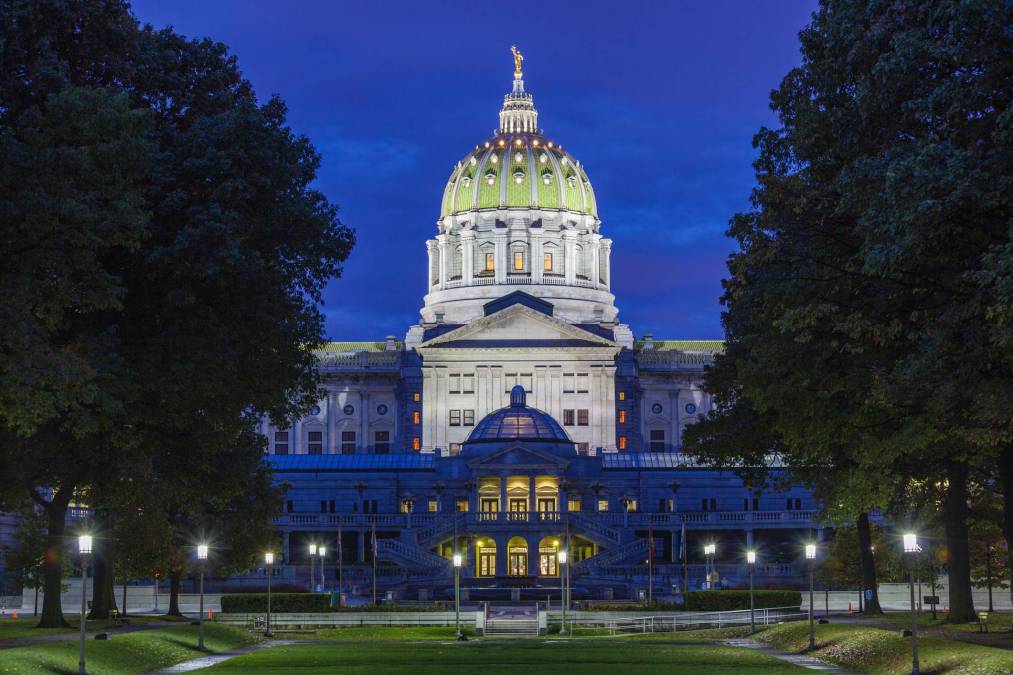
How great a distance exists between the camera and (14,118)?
1423 inches

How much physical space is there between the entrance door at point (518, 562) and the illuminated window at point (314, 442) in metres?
63.7

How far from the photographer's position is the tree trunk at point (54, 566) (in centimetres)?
5047

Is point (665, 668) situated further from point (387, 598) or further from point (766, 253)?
point (387, 598)

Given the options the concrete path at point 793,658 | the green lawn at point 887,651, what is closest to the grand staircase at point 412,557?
the concrete path at point 793,658

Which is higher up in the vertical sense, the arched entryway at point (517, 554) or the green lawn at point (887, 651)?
the arched entryway at point (517, 554)

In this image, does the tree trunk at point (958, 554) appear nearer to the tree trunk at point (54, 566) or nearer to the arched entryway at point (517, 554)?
Answer: the tree trunk at point (54, 566)

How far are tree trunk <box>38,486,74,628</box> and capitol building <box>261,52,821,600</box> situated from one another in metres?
38.1

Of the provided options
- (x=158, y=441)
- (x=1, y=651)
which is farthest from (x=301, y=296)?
(x=1, y=651)

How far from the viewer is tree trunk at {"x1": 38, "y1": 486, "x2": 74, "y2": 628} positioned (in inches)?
1987

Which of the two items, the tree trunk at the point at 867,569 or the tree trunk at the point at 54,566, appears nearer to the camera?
the tree trunk at the point at 54,566

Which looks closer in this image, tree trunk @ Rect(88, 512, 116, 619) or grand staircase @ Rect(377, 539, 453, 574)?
tree trunk @ Rect(88, 512, 116, 619)

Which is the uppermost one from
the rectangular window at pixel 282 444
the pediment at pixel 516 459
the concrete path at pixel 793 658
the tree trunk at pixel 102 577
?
the rectangular window at pixel 282 444

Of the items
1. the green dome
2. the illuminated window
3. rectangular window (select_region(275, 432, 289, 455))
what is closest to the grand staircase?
the illuminated window

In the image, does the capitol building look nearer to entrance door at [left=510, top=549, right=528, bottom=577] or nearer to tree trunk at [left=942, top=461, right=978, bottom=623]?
entrance door at [left=510, top=549, right=528, bottom=577]
